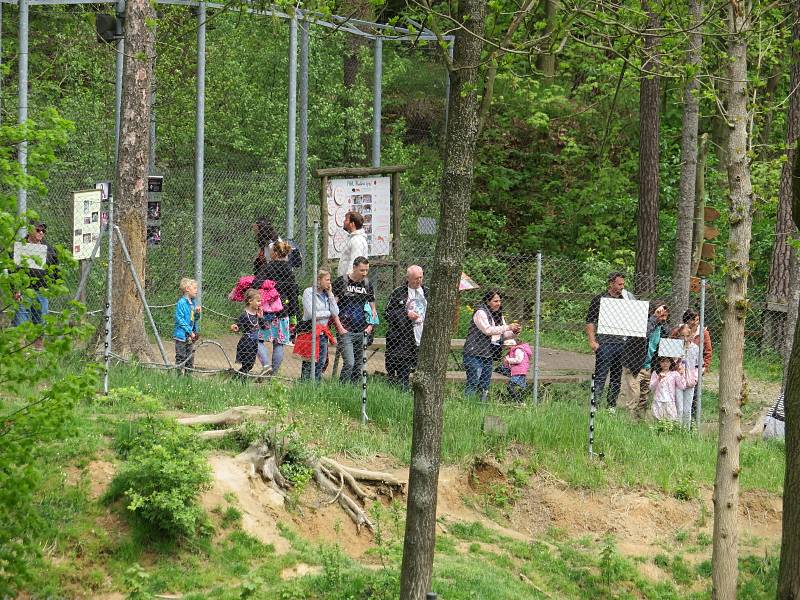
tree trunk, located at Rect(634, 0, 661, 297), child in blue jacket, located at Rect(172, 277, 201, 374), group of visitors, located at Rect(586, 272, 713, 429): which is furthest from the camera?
tree trunk, located at Rect(634, 0, 661, 297)

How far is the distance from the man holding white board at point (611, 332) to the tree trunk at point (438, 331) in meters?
6.60

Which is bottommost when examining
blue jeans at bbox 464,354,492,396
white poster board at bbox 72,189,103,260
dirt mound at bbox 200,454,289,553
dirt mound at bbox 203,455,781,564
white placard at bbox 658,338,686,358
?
dirt mound at bbox 203,455,781,564

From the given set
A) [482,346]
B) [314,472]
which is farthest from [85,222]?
[482,346]

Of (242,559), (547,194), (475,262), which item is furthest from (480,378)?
(547,194)

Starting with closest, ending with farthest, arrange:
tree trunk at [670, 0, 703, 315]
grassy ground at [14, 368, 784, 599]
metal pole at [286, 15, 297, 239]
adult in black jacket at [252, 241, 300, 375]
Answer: grassy ground at [14, 368, 784, 599]
adult in black jacket at [252, 241, 300, 375]
tree trunk at [670, 0, 703, 315]
metal pole at [286, 15, 297, 239]

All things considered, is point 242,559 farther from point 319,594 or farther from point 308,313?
point 308,313

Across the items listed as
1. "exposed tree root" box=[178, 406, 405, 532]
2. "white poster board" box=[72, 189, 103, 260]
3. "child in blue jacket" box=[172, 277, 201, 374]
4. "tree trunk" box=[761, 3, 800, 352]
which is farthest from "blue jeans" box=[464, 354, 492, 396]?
"tree trunk" box=[761, 3, 800, 352]

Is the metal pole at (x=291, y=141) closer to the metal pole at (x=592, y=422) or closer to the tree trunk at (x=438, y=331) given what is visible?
the metal pole at (x=592, y=422)

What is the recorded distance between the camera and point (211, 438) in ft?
36.3

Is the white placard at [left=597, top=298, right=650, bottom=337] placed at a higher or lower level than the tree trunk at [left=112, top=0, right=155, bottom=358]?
lower

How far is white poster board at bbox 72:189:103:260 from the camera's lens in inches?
505

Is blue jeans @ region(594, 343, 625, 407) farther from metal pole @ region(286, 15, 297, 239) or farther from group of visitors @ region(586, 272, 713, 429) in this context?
metal pole @ region(286, 15, 297, 239)

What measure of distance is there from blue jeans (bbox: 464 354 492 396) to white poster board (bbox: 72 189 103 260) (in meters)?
4.37

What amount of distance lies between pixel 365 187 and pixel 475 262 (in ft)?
12.9
